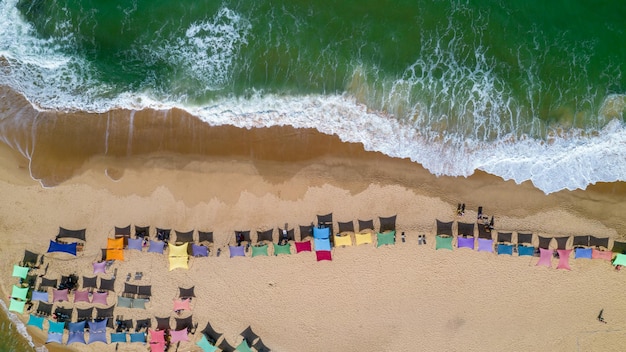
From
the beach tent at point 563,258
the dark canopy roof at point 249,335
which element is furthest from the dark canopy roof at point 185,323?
the beach tent at point 563,258

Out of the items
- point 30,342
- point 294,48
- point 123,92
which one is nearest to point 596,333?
point 294,48

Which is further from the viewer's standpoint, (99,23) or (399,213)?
(99,23)

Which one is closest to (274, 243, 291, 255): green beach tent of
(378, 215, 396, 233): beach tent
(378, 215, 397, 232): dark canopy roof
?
(378, 215, 396, 233): beach tent

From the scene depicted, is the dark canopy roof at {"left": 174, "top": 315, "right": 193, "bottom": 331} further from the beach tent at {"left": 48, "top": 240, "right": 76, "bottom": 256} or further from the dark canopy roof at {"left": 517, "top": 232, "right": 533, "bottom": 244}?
the dark canopy roof at {"left": 517, "top": 232, "right": 533, "bottom": 244}

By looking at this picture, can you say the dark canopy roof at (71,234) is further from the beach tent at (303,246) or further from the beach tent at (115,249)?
the beach tent at (303,246)

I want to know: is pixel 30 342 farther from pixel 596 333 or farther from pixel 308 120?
pixel 596 333

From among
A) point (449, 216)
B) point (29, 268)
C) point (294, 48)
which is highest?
point (294, 48)
